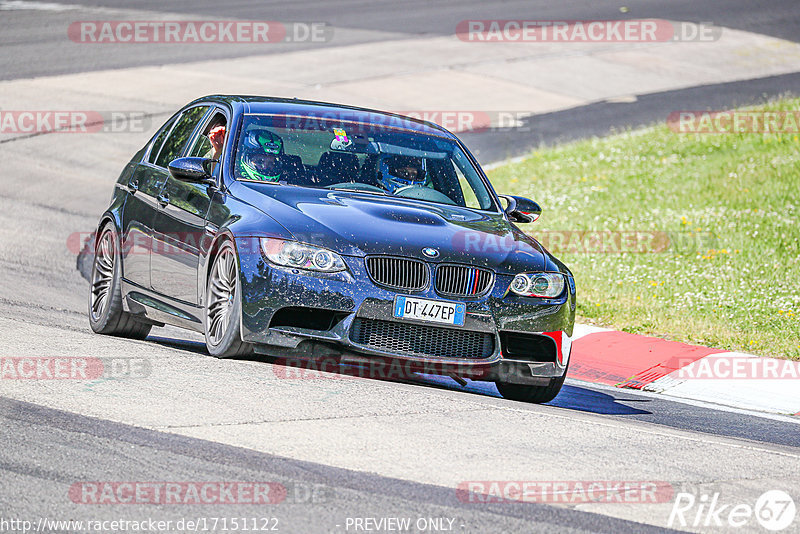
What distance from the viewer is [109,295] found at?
9.43m

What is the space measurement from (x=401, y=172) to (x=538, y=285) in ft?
4.74

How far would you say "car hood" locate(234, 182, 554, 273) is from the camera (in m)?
7.48

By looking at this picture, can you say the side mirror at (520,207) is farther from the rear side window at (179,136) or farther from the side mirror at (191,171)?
the rear side window at (179,136)

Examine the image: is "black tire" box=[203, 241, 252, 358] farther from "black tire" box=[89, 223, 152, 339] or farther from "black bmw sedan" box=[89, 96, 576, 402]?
"black tire" box=[89, 223, 152, 339]

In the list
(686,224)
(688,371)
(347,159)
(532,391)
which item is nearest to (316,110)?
(347,159)

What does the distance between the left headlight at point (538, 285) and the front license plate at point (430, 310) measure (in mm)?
418

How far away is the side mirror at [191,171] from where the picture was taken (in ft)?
27.1

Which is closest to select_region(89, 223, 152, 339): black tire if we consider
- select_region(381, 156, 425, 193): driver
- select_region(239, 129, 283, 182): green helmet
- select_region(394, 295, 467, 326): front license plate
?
select_region(239, 129, 283, 182): green helmet

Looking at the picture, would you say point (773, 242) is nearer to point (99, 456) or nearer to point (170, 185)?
point (170, 185)

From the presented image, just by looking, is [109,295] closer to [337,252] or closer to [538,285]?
[337,252]

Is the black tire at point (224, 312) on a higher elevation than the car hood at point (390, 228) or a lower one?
lower

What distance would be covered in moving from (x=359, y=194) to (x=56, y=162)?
11.2 meters

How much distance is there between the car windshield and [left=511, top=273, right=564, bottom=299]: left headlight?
3.74ft

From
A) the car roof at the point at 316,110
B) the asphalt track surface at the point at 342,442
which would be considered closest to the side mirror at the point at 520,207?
the car roof at the point at 316,110
